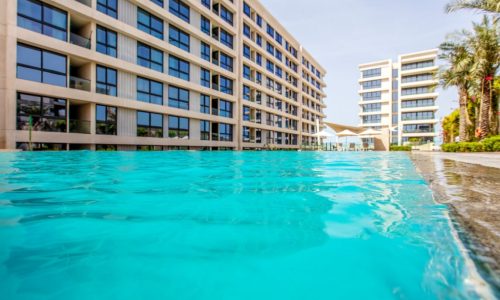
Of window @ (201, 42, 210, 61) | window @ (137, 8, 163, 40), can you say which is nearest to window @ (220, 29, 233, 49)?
window @ (201, 42, 210, 61)

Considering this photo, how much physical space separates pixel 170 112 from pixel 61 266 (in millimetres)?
20783

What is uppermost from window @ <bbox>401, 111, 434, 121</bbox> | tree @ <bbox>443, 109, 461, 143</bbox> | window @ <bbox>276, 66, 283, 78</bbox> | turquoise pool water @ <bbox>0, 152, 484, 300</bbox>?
window @ <bbox>276, 66, 283, 78</bbox>

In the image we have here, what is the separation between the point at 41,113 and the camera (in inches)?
553

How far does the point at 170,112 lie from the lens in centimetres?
2116

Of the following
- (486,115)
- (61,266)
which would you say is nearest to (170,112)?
(61,266)

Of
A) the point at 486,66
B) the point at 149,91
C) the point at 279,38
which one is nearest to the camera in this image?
the point at 486,66

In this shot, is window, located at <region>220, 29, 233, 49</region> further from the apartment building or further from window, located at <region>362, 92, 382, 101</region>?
window, located at <region>362, 92, 382, 101</region>

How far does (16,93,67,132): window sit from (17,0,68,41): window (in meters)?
3.47

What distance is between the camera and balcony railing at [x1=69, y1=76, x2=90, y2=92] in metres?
15.3

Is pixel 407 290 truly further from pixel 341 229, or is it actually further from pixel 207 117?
pixel 207 117

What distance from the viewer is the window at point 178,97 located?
71.5 feet

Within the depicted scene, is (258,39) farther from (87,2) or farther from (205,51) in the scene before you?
(87,2)

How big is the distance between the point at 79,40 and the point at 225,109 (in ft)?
46.8

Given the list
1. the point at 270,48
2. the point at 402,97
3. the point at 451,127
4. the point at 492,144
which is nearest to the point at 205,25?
the point at 270,48
